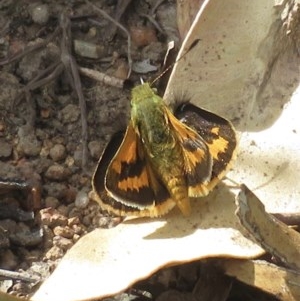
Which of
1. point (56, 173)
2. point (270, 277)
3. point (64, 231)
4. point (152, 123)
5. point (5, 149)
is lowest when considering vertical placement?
point (270, 277)

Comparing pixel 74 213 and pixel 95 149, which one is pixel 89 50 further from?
pixel 74 213

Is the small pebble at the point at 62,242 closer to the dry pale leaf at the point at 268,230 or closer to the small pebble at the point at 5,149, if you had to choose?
the small pebble at the point at 5,149

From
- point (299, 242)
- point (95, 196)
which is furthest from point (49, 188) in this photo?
point (299, 242)

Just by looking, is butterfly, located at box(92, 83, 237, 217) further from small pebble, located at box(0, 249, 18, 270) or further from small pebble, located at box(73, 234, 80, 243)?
small pebble, located at box(0, 249, 18, 270)

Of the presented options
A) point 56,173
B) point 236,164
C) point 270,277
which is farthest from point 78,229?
point 270,277

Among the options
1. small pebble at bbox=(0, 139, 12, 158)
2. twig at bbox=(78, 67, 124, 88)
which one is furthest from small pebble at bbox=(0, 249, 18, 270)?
twig at bbox=(78, 67, 124, 88)

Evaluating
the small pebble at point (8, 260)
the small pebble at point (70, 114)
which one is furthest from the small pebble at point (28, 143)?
the small pebble at point (8, 260)

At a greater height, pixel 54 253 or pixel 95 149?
pixel 95 149
